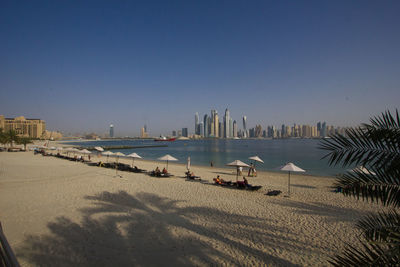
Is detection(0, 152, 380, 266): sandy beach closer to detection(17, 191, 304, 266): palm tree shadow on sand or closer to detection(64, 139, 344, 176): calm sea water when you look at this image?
detection(17, 191, 304, 266): palm tree shadow on sand

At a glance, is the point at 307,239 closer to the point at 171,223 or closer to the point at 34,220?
the point at 171,223

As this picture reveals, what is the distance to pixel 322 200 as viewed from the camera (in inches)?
423

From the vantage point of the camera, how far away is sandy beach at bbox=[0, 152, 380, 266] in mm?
5098

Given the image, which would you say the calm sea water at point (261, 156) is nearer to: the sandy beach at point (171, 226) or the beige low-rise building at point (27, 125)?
the sandy beach at point (171, 226)

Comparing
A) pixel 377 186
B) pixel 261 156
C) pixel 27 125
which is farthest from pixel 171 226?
pixel 27 125

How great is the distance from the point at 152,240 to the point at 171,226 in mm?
1026

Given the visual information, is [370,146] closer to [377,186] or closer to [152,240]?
[377,186]

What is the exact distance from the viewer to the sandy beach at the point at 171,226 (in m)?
5.10

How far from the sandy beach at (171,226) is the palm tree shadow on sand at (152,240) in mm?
24

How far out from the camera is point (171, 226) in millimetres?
6793

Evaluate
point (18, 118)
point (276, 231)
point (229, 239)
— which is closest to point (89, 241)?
point (229, 239)

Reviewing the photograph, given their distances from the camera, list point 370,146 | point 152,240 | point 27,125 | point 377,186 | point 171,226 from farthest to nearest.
→ point 27,125, point 171,226, point 152,240, point 377,186, point 370,146

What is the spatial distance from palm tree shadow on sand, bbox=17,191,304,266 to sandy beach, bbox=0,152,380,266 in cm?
2

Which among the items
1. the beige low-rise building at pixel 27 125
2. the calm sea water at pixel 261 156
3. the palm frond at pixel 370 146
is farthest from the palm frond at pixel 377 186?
the beige low-rise building at pixel 27 125
